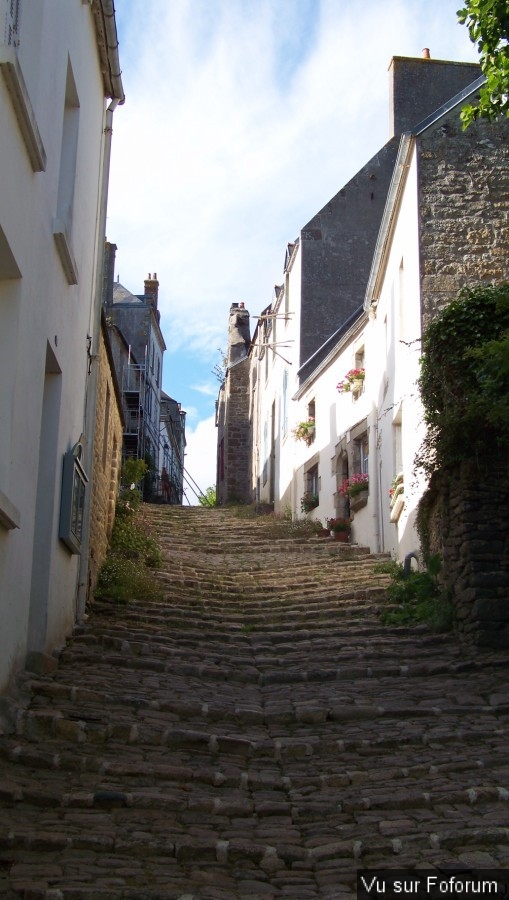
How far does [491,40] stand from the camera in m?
9.30

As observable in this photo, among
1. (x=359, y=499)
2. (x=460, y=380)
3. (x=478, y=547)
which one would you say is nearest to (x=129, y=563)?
(x=478, y=547)

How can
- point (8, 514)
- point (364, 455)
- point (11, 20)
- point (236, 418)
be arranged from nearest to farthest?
point (11, 20) < point (8, 514) < point (364, 455) < point (236, 418)

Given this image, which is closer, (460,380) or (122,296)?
(460,380)

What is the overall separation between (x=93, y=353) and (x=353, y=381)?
8.16 m

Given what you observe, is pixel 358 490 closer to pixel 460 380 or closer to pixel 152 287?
pixel 460 380

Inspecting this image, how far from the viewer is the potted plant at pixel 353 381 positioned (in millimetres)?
17938

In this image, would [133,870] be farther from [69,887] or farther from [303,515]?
[303,515]

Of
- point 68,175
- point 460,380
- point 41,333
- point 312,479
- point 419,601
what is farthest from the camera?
point 312,479

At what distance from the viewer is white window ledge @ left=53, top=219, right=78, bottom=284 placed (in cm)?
797

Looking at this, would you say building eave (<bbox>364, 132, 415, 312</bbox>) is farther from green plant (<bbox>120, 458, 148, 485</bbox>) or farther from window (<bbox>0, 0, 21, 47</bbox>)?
window (<bbox>0, 0, 21, 47</bbox>)

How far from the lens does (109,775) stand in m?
6.06

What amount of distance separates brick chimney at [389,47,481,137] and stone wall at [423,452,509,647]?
41.4 ft

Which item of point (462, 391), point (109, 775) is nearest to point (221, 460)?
point (462, 391)

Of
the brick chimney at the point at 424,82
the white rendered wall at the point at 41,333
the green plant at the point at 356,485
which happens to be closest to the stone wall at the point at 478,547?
the white rendered wall at the point at 41,333
